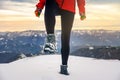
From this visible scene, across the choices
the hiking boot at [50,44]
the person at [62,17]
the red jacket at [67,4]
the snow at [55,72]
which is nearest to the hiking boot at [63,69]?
the person at [62,17]

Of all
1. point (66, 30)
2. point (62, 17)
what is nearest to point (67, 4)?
Result: point (62, 17)

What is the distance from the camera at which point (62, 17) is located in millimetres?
7195

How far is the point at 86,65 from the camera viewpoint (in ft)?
30.9

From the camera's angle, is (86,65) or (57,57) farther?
(57,57)

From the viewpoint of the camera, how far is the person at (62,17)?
6.76 m

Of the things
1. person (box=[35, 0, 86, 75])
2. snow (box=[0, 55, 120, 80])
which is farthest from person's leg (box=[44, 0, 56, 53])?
snow (box=[0, 55, 120, 80])

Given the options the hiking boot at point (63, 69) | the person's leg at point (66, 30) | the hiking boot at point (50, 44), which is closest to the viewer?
the hiking boot at point (50, 44)

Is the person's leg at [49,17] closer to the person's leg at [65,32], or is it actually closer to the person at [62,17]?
the person at [62,17]

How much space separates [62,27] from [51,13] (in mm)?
592

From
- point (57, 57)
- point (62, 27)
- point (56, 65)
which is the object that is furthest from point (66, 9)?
point (57, 57)

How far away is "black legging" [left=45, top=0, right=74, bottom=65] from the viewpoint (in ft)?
22.2

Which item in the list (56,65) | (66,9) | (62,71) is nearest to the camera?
(66,9)

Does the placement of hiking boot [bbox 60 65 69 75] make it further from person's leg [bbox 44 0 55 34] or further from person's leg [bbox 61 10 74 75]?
person's leg [bbox 44 0 55 34]

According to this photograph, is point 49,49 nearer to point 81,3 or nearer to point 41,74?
point 41,74
